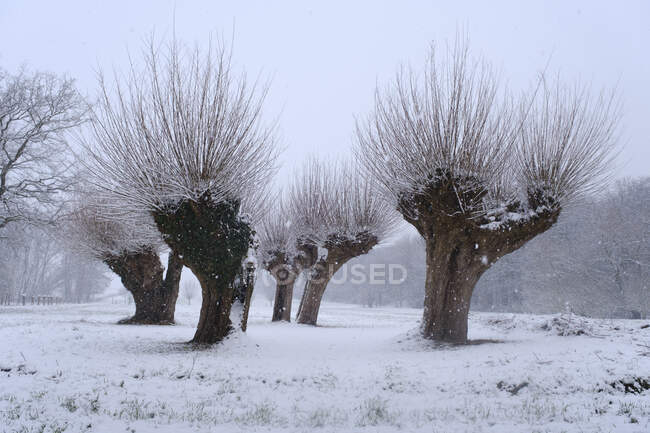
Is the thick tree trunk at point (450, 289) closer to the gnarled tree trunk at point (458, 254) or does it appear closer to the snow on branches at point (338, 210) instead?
the gnarled tree trunk at point (458, 254)

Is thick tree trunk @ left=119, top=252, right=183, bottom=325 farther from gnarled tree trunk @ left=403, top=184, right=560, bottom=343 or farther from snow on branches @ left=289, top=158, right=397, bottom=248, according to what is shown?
gnarled tree trunk @ left=403, top=184, right=560, bottom=343

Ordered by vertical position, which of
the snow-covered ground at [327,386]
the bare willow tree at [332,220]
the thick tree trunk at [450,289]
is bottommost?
the snow-covered ground at [327,386]

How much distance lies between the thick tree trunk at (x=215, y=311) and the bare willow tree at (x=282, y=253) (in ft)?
35.5

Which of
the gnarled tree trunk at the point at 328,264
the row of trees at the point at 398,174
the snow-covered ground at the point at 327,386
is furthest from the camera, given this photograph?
the gnarled tree trunk at the point at 328,264

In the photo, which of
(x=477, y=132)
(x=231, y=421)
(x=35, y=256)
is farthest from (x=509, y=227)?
(x=35, y=256)

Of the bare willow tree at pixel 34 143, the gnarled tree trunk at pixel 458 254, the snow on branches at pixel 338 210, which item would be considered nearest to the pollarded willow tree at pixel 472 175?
the gnarled tree trunk at pixel 458 254

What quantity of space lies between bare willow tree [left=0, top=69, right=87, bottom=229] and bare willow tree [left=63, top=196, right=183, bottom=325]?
3463mm

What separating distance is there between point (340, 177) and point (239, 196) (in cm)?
1000

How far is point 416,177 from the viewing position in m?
12.6

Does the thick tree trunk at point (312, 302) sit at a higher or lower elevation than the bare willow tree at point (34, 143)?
lower

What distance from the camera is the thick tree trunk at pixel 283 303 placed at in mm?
22609

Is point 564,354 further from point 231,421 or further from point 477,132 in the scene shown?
point 231,421

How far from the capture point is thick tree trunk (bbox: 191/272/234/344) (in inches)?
470

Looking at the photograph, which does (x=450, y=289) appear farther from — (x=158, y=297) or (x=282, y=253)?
(x=158, y=297)
